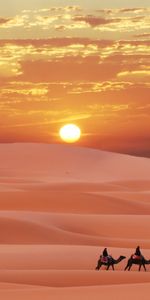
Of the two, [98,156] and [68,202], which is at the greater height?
[98,156]

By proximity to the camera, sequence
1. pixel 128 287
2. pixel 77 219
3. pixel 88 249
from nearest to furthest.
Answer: pixel 128 287, pixel 88 249, pixel 77 219

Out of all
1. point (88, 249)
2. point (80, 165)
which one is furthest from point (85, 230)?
point (80, 165)

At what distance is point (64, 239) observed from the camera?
1011 inches

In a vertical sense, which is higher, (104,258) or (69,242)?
(69,242)

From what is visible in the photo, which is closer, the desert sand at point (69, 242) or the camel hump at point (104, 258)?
the desert sand at point (69, 242)

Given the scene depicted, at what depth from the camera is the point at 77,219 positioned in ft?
101

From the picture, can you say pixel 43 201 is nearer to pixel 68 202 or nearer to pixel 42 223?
pixel 68 202

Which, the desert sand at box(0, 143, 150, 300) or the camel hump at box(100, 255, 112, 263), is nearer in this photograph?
the desert sand at box(0, 143, 150, 300)

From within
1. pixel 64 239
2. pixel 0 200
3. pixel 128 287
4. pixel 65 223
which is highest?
pixel 0 200

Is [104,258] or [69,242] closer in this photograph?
[104,258]

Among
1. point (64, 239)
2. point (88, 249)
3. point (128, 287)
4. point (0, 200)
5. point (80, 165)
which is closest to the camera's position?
point (128, 287)

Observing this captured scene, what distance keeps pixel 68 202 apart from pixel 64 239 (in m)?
15.0

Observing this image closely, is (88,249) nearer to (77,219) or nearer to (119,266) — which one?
(119,266)

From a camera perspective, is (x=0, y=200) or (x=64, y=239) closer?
(x=64, y=239)
